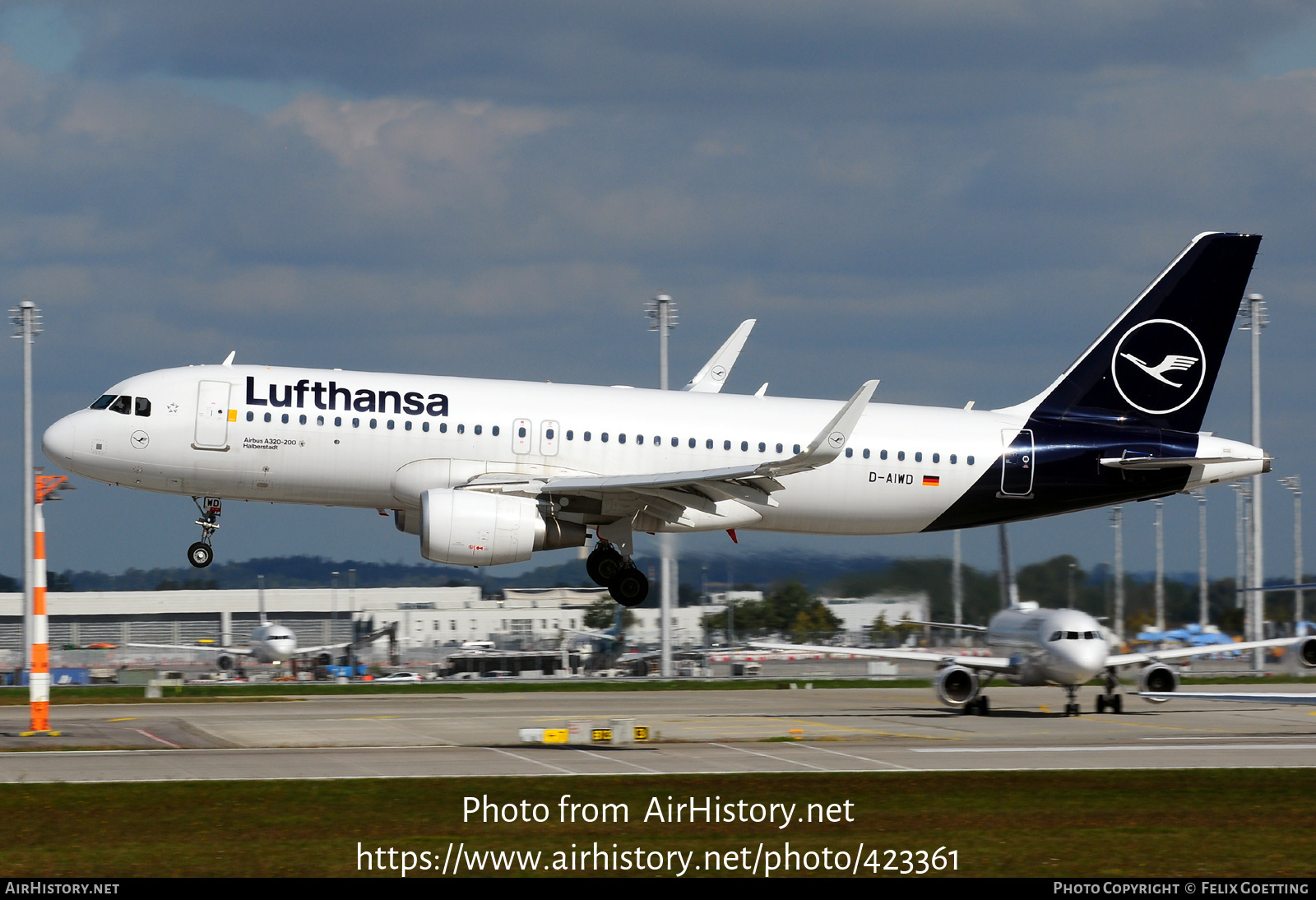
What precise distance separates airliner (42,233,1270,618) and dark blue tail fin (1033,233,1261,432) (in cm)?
6

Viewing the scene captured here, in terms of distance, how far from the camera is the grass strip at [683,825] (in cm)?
1827

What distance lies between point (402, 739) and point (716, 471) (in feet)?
29.4

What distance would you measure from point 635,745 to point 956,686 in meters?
13.8

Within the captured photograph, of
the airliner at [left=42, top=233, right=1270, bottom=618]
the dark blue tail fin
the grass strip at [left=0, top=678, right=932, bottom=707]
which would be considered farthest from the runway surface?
the dark blue tail fin

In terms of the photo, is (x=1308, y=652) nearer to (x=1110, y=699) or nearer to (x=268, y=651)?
(x=1110, y=699)

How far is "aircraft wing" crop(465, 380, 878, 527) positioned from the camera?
33.1 m

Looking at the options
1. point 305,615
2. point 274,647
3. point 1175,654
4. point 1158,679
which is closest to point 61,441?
point 1158,679

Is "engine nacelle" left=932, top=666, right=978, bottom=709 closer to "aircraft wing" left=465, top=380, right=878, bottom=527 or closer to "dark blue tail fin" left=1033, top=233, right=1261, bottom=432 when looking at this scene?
"dark blue tail fin" left=1033, top=233, right=1261, bottom=432

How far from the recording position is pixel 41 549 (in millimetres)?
32375

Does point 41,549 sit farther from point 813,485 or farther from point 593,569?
point 813,485

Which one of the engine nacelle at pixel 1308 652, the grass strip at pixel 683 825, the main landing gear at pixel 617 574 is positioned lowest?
the grass strip at pixel 683 825

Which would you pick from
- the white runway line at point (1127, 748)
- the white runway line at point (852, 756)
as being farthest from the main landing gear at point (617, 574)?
the white runway line at point (1127, 748)

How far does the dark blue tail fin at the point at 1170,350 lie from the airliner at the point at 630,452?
0.21ft

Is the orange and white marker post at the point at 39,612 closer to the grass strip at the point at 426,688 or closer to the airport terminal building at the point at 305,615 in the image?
the grass strip at the point at 426,688
